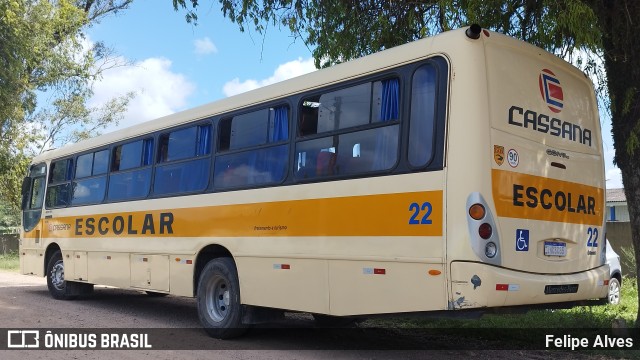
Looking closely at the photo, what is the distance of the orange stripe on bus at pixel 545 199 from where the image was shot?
5547mm

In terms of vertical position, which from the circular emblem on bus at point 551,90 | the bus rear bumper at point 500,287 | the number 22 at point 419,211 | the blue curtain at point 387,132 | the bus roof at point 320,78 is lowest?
the bus rear bumper at point 500,287

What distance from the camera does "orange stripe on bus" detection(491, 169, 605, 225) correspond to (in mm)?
5547

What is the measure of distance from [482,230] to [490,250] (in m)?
0.20

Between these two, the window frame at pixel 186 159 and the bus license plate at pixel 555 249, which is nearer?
the bus license plate at pixel 555 249

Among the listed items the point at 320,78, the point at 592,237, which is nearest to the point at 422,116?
the point at 320,78

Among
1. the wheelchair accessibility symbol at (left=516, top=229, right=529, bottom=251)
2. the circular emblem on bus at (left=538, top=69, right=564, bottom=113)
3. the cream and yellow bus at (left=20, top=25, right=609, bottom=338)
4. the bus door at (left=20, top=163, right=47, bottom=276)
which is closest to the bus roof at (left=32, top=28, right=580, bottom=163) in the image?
the cream and yellow bus at (left=20, top=25, right=609, bottom=338)

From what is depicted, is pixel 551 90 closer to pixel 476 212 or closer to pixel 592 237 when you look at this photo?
pixel 592 237

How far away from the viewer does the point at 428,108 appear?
5.75 m

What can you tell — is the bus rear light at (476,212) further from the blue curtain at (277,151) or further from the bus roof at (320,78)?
the blue curtain at (277,151)

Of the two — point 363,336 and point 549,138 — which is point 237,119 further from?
point 549,138

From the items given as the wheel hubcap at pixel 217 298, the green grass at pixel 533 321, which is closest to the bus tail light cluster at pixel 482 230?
the green grass at pixel 533 321

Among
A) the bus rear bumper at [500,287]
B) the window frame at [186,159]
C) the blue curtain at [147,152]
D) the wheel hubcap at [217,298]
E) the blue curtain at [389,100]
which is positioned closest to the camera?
the bus rear bumper at [500,287]

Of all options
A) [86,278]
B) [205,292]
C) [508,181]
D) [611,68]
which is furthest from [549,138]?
[86,278]

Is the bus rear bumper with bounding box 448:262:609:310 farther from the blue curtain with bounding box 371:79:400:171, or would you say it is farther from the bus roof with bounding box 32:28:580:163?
the bus roof with bounding box 32:28:580:163
